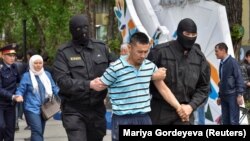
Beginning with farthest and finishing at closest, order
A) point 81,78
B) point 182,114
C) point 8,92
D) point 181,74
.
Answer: point 8,92 → point 81,78 → point 181,74 → point 182,114

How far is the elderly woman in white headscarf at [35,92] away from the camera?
9234mm

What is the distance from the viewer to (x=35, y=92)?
9.42m

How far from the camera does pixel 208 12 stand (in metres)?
12.3

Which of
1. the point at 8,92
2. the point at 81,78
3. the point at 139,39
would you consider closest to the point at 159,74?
the point at 139,39

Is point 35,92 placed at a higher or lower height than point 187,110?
lower

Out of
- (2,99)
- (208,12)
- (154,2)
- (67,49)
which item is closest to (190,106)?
(67,49)

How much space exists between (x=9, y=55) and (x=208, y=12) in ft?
13.7

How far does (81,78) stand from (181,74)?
112cm

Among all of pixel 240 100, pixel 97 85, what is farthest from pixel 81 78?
pixel 240 100

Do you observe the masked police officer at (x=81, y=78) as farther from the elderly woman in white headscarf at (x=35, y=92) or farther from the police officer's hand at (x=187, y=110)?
the elderly woman in white headscarf at (x=35, y=92)

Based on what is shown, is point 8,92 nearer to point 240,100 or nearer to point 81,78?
point 81,78

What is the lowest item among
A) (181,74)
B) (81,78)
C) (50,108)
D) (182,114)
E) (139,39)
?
(50,108)

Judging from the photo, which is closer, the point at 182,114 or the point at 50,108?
the point at 182,114

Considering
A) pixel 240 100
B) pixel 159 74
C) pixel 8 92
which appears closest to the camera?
pixel 159 74
